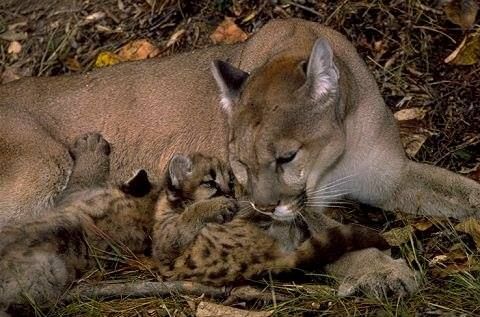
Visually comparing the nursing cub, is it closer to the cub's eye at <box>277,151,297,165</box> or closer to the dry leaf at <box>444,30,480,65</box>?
the cub's eye at <box>277,151,297,165</box>

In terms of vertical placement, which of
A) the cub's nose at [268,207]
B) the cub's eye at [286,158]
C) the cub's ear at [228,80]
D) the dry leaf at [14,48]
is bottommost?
the dry leaf at [14,48]

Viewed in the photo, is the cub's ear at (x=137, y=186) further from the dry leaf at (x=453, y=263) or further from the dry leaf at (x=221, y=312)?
the dry leaf at (x=453, y=263)

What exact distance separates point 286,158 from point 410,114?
1.96 meters

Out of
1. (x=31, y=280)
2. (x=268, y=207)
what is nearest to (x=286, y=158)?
(x=268, y=207)

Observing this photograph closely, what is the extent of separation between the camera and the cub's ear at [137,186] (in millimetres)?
5828

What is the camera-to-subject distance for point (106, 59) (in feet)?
25.6

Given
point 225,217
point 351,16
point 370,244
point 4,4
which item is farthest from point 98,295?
point 4,4

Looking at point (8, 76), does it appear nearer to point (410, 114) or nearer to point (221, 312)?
point (410, 114)

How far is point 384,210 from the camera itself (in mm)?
6121

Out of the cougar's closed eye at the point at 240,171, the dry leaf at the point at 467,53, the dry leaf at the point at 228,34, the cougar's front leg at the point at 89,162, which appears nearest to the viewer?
the cougar's closed eye at the point at 240,171

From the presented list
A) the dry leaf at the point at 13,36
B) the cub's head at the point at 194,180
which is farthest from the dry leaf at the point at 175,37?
the cub's head at the point at 194,180

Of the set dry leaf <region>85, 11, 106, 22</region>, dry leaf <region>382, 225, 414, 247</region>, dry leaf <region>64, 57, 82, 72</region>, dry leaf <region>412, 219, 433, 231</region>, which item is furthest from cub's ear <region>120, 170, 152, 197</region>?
dry leaf <region>85, 11, 106, 22</region>

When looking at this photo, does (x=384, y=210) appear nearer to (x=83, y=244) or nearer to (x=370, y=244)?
(x=370, y=244)

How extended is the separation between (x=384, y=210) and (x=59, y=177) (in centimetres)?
197
